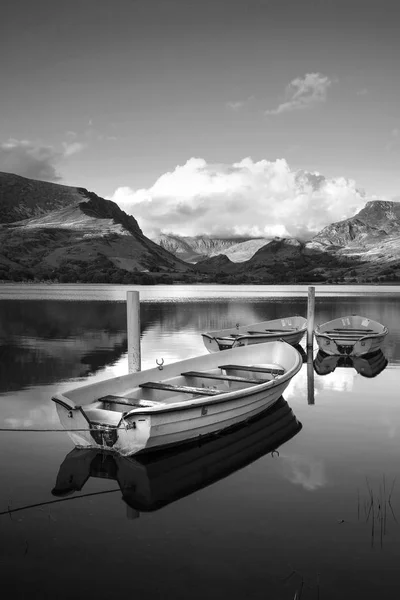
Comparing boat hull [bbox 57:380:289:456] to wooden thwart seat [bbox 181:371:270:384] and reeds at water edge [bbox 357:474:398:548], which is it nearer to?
wooden thwart seat [bbox 181:371:270:384]

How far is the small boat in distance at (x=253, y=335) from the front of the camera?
29812 mm

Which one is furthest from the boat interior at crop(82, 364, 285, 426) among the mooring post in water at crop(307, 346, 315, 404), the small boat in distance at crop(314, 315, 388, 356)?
the small boat in distance at crop(314, 315, 388, 356)

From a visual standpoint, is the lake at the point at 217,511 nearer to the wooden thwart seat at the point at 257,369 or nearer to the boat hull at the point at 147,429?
the boat hull at the point at 147,429

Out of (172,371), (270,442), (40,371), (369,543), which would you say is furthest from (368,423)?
(40,371)

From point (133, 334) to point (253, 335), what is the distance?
12873 mm

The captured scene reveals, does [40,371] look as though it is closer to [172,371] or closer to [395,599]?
[172,371]

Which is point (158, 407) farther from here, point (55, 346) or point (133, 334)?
point (55, 346)

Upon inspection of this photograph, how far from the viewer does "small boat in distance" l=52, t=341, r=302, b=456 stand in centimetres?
1180

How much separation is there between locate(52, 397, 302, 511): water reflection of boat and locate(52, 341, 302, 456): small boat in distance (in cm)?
38

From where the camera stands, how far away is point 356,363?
29422 mm

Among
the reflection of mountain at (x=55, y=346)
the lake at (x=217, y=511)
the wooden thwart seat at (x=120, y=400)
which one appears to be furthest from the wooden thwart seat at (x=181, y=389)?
the reflection of mountain at (x=55, y=346)

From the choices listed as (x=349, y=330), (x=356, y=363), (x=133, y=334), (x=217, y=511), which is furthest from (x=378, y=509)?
(x=349, y=330)

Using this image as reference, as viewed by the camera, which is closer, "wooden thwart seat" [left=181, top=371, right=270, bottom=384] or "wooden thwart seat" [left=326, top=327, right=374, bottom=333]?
"wooden thwart seat" [left=181, top=371, right=270, bottom=384]

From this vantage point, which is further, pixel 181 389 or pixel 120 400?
pixel 181 389
